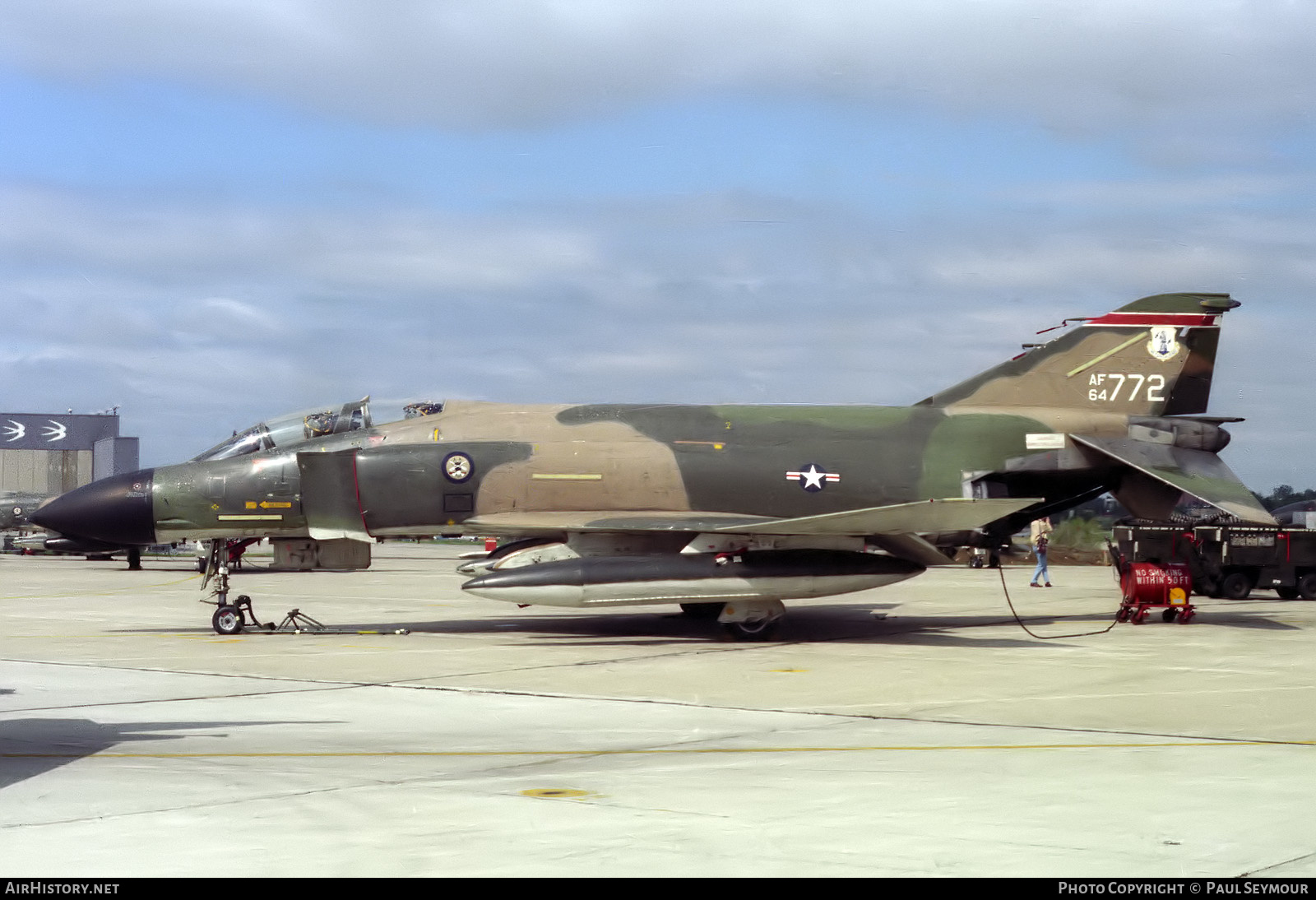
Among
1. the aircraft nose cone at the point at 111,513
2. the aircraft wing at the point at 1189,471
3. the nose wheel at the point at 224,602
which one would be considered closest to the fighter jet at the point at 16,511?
the aircraft nose cone at the point at 111,513

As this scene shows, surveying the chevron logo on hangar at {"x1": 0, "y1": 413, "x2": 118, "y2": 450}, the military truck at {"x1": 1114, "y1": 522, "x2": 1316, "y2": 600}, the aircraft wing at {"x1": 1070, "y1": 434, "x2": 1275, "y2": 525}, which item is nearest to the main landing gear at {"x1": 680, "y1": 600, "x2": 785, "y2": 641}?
the aircraft wing at {"x1": 1070, "y1": 434, "x2": 1275, "y2": 525}

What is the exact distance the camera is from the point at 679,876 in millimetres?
4941

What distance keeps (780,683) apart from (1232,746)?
433cm

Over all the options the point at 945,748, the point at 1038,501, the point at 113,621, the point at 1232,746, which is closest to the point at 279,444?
the point at 113,621

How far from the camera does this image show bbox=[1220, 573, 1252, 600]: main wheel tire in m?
23.8

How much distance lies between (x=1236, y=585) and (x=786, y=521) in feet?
41.1

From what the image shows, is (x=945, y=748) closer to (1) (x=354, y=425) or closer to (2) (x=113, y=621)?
(1) (x=354, y=425)

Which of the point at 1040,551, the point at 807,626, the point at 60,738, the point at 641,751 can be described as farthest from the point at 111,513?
the point at 1040,551

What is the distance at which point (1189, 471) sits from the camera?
1781cm

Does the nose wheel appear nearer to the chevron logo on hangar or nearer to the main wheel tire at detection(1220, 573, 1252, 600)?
the main wheel tire at detection(1220, 573, 1252, 600)

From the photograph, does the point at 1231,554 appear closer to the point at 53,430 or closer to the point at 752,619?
the point at 752,619

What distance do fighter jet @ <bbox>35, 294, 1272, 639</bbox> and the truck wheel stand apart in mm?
6380

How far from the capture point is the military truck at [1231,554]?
21.9 meters

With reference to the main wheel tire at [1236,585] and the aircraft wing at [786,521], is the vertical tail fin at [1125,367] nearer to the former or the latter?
the aircraft wing at [786,521]
